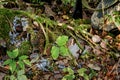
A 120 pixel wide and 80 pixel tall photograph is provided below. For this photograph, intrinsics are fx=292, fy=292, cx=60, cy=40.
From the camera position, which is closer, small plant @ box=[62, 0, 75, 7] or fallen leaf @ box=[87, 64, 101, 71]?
fallen leaf @ box=[87, 64, 101, 71]

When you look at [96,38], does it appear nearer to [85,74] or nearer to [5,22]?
[85,74]

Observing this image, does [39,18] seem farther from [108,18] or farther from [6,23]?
[108,18]

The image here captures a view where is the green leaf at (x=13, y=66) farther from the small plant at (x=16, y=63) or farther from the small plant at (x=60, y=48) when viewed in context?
the small plant at (x=60, y=48)

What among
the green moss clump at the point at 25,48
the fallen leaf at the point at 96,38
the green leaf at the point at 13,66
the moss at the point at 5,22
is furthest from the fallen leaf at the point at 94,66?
the moss at the point at 5,22

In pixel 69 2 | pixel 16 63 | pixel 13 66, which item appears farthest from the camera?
pixel 69 2

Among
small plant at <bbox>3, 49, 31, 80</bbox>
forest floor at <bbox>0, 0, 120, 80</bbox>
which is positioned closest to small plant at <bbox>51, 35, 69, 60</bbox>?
forest floor at <bbox>0, 0, 120, 80</bbox>

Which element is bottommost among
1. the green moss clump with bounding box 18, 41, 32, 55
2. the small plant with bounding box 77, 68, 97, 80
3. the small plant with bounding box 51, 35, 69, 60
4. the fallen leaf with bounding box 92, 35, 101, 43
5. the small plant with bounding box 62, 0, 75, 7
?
the small plant with bounding box 77, 68, 97, 80

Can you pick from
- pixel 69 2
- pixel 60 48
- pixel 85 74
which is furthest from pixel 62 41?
pixel 69 2

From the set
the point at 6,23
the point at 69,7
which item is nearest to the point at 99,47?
the point at 69,7

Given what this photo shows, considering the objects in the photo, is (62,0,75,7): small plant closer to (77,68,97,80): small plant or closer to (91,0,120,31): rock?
(91,0,120,31): rock
